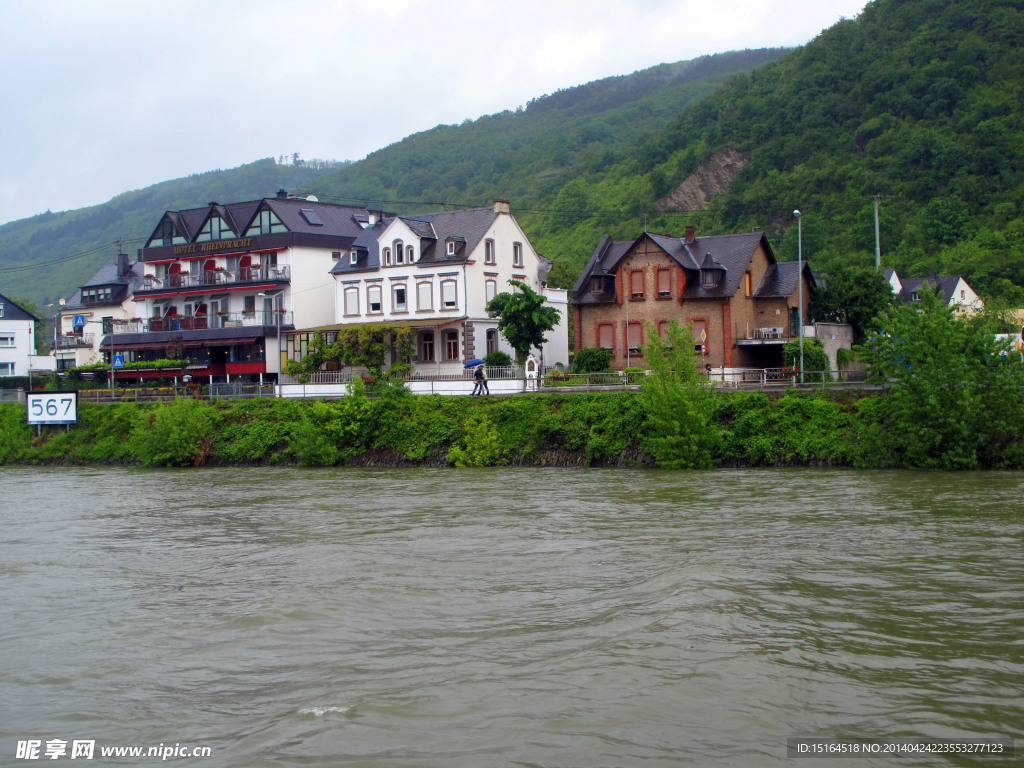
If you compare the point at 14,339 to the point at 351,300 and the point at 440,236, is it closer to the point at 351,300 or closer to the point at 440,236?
the point at 351,300

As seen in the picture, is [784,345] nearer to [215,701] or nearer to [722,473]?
[722,473]

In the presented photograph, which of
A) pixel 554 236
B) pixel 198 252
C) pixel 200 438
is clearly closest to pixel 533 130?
pixel 554 236

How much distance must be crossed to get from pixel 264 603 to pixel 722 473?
791 inches

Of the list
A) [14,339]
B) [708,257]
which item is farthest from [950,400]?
[14,339]

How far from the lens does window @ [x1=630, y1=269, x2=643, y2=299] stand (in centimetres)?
5044

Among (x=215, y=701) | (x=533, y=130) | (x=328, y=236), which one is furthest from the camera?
(x=533, y=130)

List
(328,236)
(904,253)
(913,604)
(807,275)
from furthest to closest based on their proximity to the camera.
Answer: (904,253) → (328,236) → (807,275) → (913,604)

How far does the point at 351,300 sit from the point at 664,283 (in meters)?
20.0

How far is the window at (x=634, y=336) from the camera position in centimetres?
5034

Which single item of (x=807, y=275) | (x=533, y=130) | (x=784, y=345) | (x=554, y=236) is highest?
(x=533, y=130)

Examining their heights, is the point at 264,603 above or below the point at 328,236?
below

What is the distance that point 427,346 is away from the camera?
5575 centimetres

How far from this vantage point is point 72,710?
10.9 meters

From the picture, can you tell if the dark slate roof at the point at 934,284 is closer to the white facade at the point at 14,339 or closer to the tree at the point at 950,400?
the tree at the point at 950,400
